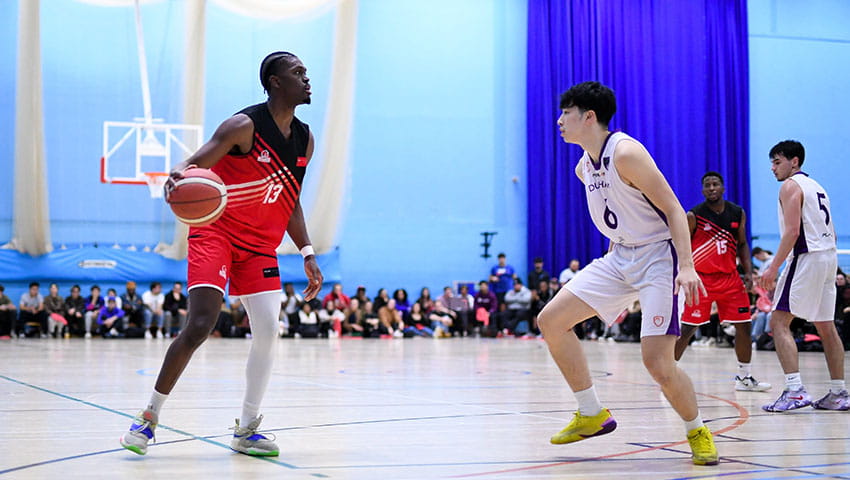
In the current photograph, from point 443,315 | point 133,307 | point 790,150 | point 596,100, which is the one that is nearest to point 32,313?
point 133,307

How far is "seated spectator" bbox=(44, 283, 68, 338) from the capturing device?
62.0ft

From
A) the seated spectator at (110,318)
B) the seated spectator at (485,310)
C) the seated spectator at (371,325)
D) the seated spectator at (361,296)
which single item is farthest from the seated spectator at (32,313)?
the seated spectator at (485,310)

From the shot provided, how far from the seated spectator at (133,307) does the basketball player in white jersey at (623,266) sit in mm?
15858

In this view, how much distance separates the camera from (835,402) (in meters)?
6.73

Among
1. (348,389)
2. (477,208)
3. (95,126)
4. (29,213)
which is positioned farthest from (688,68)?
(348,389)

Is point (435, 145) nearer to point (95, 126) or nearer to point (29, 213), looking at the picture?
point (95, 126)

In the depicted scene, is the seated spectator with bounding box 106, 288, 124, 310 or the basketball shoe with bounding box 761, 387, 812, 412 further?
the seated spectator with bounding box 106, 288, 124, 310

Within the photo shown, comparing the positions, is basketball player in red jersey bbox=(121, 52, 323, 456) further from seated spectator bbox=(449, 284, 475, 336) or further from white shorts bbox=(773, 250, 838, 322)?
seated spectator bbox=(449, 284, 475, 336)

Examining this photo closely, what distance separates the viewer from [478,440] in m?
4.98

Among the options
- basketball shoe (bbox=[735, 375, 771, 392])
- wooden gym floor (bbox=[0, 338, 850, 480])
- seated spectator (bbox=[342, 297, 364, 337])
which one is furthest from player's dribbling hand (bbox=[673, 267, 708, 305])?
seated spectator (bbox=[342, 297, 364, 337])

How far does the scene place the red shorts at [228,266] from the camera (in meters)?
4.36

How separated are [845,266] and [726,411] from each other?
13334 millimetres

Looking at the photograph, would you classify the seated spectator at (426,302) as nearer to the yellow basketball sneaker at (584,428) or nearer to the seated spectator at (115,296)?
the seated spectator at (115,296)

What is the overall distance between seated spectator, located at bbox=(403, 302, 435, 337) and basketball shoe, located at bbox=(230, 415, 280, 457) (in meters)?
16.3
